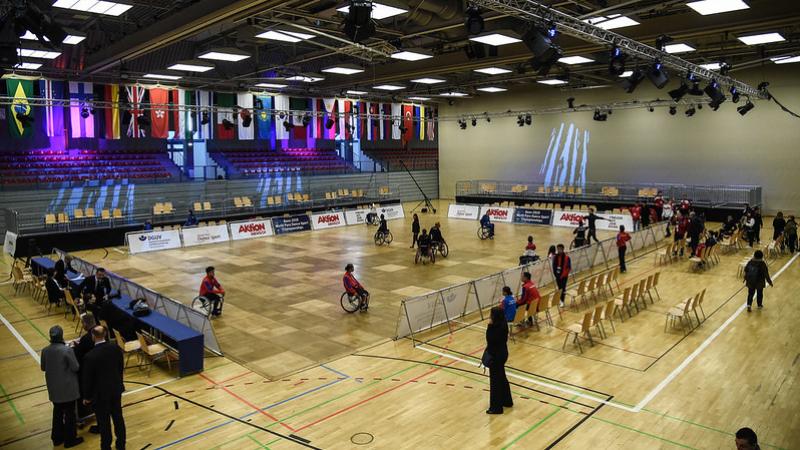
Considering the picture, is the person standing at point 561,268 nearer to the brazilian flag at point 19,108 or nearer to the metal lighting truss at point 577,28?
the metal lighting truss at point 577,28

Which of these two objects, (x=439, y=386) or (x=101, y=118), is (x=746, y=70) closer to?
(x=439, y=386)

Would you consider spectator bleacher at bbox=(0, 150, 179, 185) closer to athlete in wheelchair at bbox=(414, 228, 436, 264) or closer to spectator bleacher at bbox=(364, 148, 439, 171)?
spectator bleacher at bbox=(364, 148, 439, 171)

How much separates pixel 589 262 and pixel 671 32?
7838mm

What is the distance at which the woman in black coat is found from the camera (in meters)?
7.87

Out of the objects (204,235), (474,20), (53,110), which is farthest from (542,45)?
(53,110)

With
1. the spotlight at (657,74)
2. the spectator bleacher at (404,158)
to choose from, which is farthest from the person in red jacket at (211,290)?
the spectator bleacher at (404,158)

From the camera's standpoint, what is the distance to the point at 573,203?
111ft

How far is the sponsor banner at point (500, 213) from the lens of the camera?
101ft

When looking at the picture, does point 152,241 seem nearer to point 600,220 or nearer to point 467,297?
point 467,297

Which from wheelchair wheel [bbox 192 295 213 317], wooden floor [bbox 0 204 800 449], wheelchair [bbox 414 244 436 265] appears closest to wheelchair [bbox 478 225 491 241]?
wheelchair [bbox 414 244 436 265]

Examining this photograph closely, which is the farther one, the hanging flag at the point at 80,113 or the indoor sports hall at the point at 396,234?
the hanging flag at the point at 80,113

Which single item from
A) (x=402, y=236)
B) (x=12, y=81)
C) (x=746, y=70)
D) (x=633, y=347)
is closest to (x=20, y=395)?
(x=633, y=347)

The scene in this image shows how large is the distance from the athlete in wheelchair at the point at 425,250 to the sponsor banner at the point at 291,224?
403 inches

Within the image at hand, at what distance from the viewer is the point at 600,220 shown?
2827 cm
